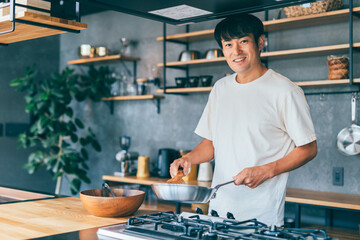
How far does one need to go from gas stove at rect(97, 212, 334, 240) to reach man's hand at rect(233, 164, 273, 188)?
190 mm

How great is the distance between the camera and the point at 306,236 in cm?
129

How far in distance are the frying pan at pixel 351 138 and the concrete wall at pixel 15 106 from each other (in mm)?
3500

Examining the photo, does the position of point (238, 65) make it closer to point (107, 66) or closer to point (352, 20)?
point (352, 20)

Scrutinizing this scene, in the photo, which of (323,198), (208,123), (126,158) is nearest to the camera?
(208,123)

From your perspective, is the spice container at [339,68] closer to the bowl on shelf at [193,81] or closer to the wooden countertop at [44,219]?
the bowl on shelf at [193,81]

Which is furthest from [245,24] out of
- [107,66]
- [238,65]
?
[107,66]

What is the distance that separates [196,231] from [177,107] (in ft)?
9.90

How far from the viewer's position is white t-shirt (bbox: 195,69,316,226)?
1785 millimetres

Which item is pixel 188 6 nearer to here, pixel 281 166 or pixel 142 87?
pixel 281 166

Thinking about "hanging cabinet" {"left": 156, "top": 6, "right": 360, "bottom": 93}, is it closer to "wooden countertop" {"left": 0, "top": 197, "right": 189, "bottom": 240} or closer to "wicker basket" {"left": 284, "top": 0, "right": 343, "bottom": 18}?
"wicker basket" {"left": 284, "top": 0, "right": 343, "bottom": 18}

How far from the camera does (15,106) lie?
199 inches

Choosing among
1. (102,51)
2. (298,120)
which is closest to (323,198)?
(298,120)

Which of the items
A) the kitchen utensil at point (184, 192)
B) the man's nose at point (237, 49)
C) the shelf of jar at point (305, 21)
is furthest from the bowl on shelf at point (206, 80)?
the kitchen utensil at point (184, 192)

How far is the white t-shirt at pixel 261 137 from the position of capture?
1785 millimetres
